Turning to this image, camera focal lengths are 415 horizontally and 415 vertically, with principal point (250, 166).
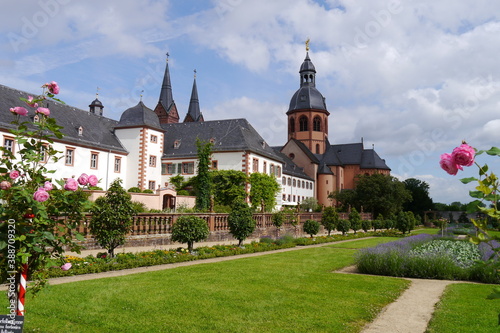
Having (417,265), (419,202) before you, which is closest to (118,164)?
(417,265)

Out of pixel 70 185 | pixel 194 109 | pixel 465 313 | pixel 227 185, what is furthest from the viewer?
pixel 194 109

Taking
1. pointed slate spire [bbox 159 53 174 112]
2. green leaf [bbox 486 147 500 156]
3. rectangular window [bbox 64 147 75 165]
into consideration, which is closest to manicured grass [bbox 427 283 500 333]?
green leaf [bbox 486 147 500 156]

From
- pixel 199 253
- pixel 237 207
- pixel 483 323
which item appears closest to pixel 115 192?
pixel 199 253

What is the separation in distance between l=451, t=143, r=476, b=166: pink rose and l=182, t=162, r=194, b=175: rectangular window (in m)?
42.8

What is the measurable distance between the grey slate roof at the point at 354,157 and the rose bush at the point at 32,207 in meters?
73.1

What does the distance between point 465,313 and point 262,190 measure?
37290 mm

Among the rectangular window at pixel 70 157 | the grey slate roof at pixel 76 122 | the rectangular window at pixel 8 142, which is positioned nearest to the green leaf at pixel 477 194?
the rectangular window at pixel 8 142

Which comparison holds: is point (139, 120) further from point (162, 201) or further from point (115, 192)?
point (115, 192)

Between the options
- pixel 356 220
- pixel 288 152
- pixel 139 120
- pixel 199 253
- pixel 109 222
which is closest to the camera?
pixel 109 222

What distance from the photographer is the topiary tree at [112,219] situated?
1324 centimetres

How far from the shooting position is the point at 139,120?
43469mm

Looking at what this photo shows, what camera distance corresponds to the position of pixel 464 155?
3.08 meters

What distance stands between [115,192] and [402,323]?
988cm

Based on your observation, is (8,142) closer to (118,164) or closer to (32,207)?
(118,164)
